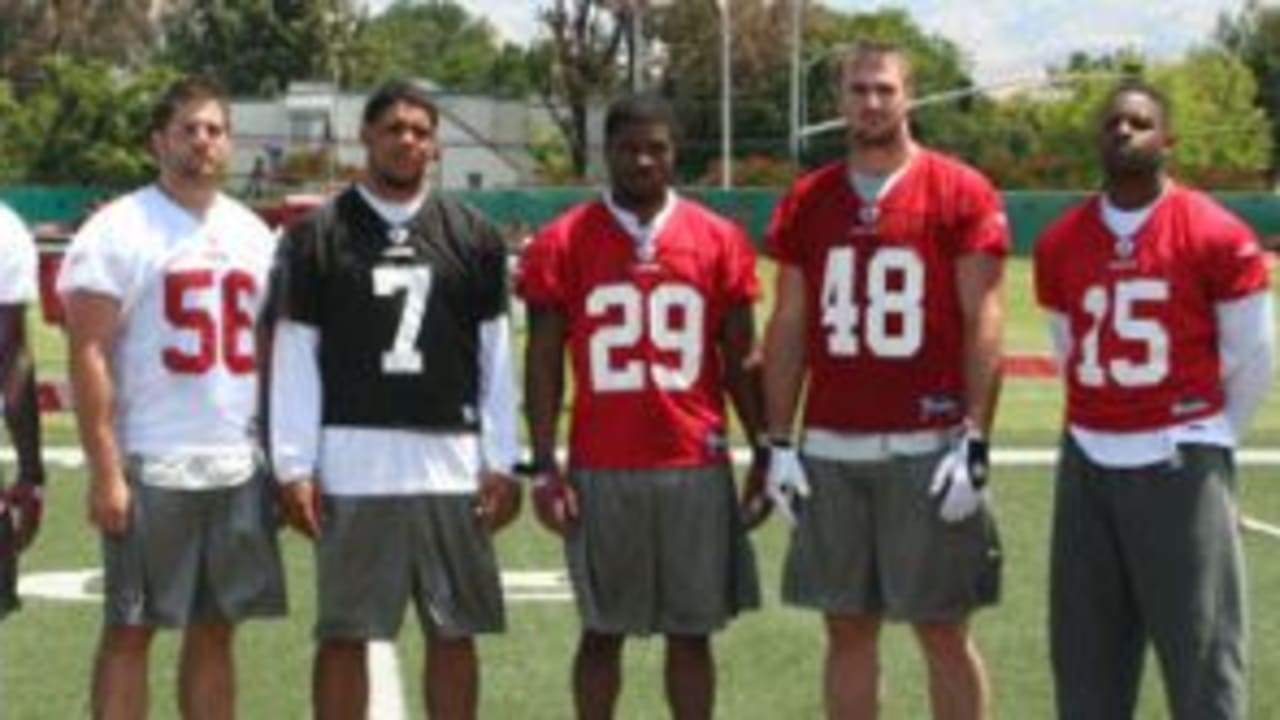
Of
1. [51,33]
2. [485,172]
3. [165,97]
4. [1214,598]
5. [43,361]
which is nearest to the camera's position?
[1214,598]

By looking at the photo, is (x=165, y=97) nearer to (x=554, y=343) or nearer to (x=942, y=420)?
(x=554, y=343)

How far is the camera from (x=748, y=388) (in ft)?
22.9

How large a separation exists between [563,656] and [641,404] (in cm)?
229

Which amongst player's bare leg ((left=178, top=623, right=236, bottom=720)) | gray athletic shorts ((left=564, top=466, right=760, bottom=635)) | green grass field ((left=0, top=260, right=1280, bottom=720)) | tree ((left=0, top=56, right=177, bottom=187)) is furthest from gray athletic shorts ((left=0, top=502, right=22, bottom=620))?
tree ((left=0, top=56, right=177, bottom=187))

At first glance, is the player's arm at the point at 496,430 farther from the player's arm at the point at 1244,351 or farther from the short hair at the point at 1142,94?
the player's arm at the point at 1244,351

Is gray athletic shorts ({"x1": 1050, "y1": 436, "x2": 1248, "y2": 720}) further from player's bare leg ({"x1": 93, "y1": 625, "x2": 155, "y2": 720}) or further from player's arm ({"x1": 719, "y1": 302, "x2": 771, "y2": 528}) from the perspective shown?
player's bare leg ({"x1": 93, "y1": 625, "x2": 155, "y2": 720})

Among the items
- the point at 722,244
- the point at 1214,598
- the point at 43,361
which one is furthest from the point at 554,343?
the point at 43,361

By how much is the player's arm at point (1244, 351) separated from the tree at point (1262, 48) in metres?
86.1

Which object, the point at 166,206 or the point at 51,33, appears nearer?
the point at 166,206

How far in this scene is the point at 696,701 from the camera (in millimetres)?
6863

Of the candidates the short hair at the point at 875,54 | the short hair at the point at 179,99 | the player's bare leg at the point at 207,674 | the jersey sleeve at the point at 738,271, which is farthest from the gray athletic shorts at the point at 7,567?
the short hair at the point at 875,54

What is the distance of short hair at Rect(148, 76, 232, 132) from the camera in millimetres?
6727

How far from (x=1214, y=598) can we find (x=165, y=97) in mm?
3224

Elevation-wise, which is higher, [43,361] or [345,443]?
[345,443]
